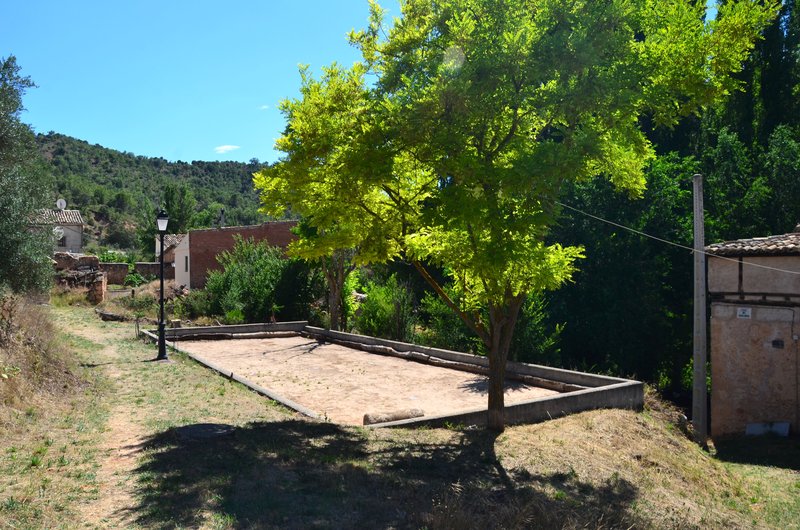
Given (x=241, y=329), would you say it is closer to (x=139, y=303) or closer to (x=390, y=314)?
(x=390, y=314)

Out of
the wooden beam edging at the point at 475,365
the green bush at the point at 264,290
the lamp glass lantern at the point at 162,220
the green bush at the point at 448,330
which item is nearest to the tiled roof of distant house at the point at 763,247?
the wooden beam edging at the point at 475,365

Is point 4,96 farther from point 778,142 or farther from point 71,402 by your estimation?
point 778,142

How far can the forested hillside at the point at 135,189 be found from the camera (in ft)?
229

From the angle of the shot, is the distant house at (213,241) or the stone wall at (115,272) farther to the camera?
the stone wall at (115,272)

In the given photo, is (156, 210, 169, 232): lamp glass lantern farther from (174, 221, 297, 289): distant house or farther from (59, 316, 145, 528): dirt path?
(174, 221, 297, 289): distant house

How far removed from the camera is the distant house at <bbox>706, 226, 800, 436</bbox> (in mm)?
15094

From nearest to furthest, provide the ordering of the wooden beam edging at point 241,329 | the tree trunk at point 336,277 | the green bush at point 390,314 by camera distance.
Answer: the green bush at point 390,314
the wooden beam edging at point 241,329
the tree trunk at point 336,277

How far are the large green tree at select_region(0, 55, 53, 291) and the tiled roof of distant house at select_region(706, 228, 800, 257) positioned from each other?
1732 centimetres

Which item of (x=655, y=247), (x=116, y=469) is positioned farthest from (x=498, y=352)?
(x=655, y=247)

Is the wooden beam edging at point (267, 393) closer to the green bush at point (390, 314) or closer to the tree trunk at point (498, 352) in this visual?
the tree trunk at point (498, 352)

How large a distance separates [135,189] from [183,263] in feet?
204

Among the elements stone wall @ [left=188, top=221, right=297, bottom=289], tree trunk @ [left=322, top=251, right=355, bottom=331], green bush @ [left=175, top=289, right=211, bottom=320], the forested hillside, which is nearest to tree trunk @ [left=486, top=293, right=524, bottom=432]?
tree trunk @ [left=322, top=251, right=355, bottom=331]

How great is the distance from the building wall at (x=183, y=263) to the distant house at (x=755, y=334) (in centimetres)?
3030

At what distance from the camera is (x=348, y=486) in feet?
22.1
